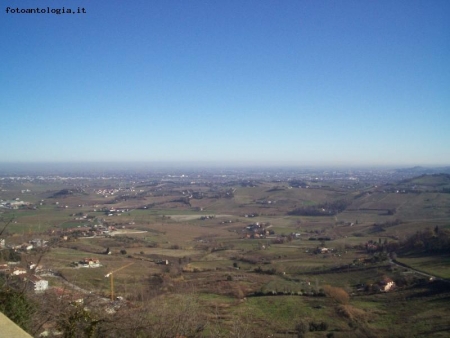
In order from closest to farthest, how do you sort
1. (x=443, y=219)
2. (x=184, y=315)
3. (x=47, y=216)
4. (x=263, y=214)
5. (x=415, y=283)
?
(x=184, y=315) → (x=415, y=283) → (x=443, y=219) → (x=47, y=216) → (x=263, y=214)

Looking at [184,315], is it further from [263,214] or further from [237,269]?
[263,214]

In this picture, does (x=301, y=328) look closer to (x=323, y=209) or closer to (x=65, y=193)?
(x=323, y=209)

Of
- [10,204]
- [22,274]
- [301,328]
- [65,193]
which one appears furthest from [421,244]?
[65,193]

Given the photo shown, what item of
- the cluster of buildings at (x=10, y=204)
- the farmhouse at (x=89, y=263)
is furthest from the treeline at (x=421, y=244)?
A: the cluster of buildings at (x=10, y=204)

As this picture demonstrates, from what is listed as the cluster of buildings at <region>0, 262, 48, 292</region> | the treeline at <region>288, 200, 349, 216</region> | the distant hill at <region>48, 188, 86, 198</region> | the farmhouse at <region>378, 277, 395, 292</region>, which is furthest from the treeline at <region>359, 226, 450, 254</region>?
the distant hill at <region>48, 188, 86, 198</region>

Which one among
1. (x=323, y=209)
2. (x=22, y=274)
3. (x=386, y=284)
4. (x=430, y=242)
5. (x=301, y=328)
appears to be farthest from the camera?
(x=323, y=209)

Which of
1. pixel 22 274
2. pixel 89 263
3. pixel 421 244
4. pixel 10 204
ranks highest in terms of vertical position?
pixel 22 274

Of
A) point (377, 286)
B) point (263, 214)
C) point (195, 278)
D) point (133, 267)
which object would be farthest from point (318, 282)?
point (263, 214)

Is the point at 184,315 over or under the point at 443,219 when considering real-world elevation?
over

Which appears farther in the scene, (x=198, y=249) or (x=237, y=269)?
(x=198, y=249)
